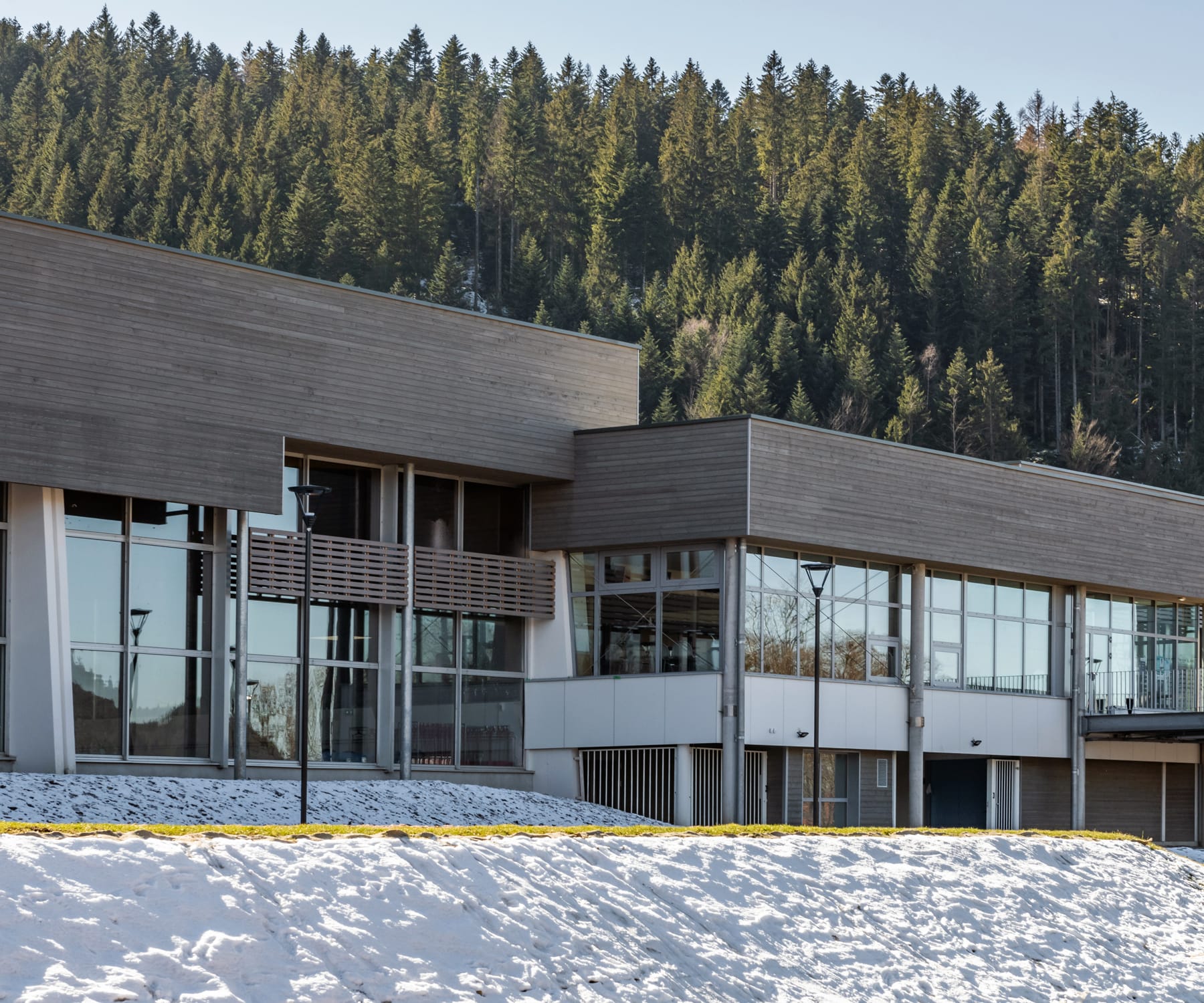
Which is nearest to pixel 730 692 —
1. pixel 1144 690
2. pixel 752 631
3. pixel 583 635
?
pixel 752 631

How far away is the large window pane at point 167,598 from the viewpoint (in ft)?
75.9

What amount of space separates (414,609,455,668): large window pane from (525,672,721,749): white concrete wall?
159 cm

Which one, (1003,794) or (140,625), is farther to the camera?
(1003,794)

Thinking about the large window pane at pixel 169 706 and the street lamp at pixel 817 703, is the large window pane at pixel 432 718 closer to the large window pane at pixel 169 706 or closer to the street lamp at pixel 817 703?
the large window pane at pixel 169 706

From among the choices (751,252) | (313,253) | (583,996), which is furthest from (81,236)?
(751,252)

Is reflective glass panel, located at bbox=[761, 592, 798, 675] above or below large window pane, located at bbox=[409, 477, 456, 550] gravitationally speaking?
below

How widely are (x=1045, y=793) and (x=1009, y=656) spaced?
275 centimetres

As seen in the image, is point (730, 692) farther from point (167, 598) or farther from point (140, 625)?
point (140, 625)

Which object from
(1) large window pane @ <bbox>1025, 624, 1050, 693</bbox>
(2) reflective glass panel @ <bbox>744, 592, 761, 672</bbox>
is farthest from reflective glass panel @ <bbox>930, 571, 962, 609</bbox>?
(2) reflective glass panel @ <bbox>744, 592, 761, 672</bbox>

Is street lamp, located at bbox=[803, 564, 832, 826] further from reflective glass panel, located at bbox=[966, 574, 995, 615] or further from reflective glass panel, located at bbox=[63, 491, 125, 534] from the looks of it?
reflective glass panel, located at bbox=[63, 491, 125, 534]

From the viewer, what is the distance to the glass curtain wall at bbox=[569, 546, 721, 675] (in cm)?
2667

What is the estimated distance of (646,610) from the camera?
27.2 meters

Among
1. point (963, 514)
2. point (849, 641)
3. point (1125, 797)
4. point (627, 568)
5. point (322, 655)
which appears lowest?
point (1125, 797)

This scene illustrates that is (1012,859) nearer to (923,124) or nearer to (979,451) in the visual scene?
(979,451)
